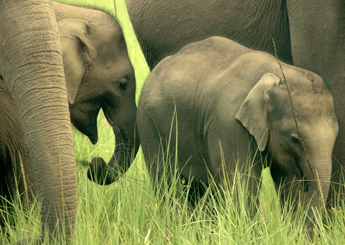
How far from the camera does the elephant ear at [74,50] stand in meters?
3.93

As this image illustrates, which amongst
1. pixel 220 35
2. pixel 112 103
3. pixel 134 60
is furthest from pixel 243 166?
pixel 134 60

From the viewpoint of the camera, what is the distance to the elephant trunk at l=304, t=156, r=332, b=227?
278cm

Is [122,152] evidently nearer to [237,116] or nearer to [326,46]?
[237,116]

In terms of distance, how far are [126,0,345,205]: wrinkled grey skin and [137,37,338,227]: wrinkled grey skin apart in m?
0.15

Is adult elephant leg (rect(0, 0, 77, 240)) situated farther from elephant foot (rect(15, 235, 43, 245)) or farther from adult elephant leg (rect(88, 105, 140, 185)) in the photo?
adult elephant leg (rect(88, 105, 140, 185))

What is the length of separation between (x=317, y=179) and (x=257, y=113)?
394mm

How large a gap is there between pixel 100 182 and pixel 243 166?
1041mm

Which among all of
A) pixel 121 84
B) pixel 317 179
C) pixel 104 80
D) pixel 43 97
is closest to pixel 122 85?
pixel 121 84

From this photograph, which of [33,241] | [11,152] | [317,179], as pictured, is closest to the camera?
[33,241]

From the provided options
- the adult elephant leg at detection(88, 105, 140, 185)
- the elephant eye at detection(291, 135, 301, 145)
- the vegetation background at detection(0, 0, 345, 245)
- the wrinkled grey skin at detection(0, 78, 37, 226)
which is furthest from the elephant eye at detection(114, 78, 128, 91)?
the elephant eye at detection(291, 135, 301, 145)

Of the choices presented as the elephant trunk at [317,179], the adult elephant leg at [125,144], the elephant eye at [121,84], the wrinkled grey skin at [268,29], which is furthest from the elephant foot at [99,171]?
the elephant trunk at [317,179]

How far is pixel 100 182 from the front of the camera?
3717 mm

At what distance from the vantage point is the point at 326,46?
3.02 m

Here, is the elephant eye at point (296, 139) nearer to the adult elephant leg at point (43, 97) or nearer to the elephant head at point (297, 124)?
the elephant head at point (297, 124)
